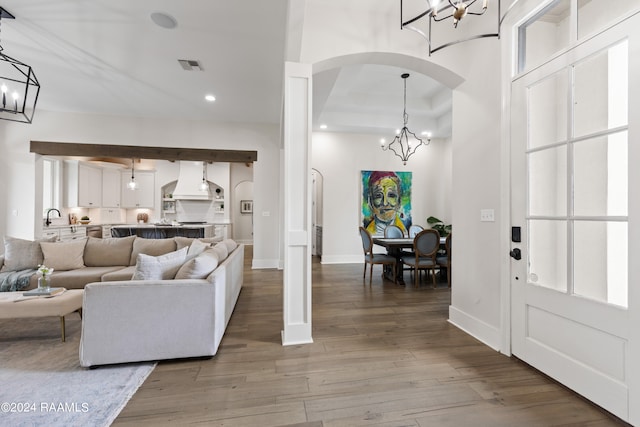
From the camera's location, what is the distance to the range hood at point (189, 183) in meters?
8.76

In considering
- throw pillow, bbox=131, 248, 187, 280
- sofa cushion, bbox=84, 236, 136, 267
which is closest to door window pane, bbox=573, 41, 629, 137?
throw pillow, bbox=131, 248, 187, 280

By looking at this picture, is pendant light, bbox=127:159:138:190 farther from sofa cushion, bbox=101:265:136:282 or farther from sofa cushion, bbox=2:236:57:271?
sofa cushion, bbox=101:265:136:282

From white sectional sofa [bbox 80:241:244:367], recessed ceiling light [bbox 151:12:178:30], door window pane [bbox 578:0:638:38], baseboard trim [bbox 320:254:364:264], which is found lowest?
baseboard trim [bbox 320:254:364:264]

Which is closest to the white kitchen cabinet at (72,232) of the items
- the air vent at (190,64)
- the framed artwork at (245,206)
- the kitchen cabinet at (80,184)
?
the kitchen cabinet at (80,184)

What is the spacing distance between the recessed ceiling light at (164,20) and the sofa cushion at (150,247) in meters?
2.81

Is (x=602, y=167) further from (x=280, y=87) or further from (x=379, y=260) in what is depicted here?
(x=280, y=87)

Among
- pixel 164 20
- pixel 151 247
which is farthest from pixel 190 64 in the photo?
pixel 151 247

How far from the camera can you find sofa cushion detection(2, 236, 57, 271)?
134 inches

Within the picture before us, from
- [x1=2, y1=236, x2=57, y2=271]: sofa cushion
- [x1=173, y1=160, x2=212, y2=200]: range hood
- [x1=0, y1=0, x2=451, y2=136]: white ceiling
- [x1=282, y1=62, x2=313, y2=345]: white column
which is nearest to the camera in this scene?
[x1=282, y1=62, x2=313, y2=345]: white column

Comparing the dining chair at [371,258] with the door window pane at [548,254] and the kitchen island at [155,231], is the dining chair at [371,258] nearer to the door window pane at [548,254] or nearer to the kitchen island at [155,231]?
the door window pane at [548,254]

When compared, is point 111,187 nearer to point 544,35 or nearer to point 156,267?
point 156,267

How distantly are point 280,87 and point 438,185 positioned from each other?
4.85 m

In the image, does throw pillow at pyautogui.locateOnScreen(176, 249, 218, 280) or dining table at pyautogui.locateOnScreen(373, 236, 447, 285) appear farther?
dining table at pyautogui.locateOnScreen(373, 236, 447, 285)

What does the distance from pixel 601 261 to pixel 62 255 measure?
5.56 metres
